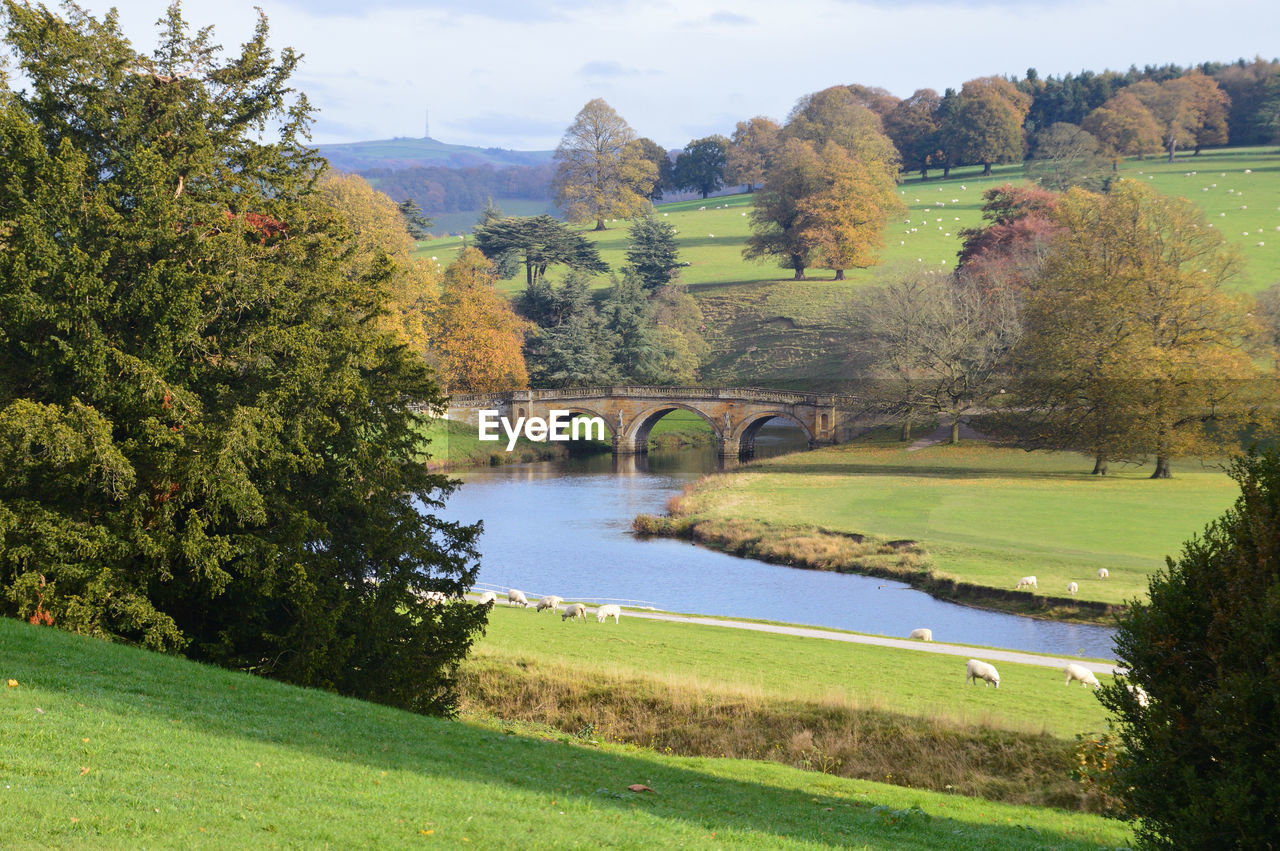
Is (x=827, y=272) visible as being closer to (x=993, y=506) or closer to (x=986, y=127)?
(x=986, y=127)

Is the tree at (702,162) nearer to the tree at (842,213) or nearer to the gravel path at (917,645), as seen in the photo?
the tree at (842,213)

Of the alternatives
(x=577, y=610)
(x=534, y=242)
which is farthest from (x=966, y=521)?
(x=534, y=242)

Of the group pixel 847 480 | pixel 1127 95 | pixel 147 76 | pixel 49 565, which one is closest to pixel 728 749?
pixel 49 565

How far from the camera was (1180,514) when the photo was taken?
4528cm

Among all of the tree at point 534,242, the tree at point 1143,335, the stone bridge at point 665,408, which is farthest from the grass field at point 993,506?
the tree at point 534,242

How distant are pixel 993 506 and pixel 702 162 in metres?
128

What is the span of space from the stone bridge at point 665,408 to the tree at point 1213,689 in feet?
214

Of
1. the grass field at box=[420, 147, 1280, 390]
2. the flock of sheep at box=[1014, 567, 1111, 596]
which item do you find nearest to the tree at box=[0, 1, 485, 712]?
the flock of sheep at box=[1014, 567, 1111, 596]

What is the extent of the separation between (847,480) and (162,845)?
2102 inches

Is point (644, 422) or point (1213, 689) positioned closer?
point (1213, 689)

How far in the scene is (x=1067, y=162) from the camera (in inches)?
4289

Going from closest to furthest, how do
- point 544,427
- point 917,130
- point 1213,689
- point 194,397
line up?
point 1213,689, point 194,397, point 544,427, point 917,130

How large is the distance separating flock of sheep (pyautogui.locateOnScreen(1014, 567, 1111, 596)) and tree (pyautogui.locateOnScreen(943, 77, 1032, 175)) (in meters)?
117

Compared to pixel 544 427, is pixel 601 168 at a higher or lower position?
higher
